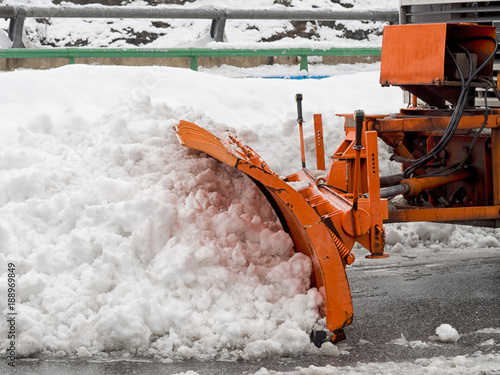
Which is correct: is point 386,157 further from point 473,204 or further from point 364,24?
point 364,24

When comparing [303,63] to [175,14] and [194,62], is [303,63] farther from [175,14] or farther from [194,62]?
[175,14]

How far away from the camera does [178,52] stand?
9359 mm

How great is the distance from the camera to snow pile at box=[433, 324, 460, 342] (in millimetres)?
4137

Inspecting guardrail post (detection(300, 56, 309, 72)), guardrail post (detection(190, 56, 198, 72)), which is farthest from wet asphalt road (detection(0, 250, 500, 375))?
guardrail post (detection(300, 56, 309, 72))

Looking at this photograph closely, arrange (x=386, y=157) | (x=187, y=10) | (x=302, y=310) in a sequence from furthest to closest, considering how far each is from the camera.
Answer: (x=187, y=10) < (x=386, y=157) < (x=302, y=310)

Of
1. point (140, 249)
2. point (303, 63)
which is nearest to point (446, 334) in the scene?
point (140, 249)

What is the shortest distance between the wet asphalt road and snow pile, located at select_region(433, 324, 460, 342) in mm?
41

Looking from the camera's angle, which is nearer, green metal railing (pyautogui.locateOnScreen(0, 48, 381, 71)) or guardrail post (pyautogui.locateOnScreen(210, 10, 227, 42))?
green metal railing (pyautogui.locateOnScreen(0, 48, 381, 71))

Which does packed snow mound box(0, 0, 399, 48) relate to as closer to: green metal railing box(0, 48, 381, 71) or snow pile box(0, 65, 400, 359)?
green metal railing box(0, 48, 381, 71)

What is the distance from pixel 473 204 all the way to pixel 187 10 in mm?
5504

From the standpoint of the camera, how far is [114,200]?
4.58 meters

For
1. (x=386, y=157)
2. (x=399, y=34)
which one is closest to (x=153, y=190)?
(x=399, y=34)

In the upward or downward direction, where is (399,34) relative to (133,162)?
upward

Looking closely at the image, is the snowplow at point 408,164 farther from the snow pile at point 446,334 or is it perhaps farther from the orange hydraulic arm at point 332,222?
the snow pile at point 446,334
